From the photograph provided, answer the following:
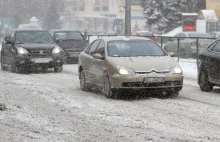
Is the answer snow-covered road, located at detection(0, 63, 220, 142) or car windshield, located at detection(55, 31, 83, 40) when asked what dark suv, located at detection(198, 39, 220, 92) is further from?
car windshield, located at detection(55, 31, 83, 40)

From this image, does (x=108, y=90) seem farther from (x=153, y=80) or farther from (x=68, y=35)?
(x=68, y=35)

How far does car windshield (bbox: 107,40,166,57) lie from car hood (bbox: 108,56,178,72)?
0.38m

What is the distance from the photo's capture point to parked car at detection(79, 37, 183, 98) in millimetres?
12695

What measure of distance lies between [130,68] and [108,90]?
2.35 ft

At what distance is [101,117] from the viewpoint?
33.5ft

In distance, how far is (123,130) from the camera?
8.85m

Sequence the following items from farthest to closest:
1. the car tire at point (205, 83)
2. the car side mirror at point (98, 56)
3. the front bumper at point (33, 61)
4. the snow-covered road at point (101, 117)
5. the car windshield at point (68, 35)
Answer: the car windshield at point (68, 35) → the front bumper at point (33, 61) → the car tire at point (205, 83) → the car side mirror at point (98, 56) → the snow-covered road at point (101, 117)

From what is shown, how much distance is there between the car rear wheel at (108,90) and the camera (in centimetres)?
1293

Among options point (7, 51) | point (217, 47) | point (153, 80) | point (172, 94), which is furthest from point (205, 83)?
point (7, 51)

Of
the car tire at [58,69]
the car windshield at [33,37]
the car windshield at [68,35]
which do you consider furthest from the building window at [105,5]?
the car tire at [58,69]

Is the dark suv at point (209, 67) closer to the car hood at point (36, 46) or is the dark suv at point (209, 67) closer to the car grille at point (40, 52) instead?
the car grille at point (40, 52)

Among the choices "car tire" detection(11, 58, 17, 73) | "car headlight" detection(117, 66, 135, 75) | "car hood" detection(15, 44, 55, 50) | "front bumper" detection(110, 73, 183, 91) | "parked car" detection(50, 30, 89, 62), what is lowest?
"parked car" detection(50, 30, 89, 62)

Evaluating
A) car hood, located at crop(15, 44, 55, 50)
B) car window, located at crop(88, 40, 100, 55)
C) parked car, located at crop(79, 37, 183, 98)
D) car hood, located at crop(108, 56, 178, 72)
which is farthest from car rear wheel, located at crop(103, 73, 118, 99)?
car hood, located at crop(15, 44, 55, 50)

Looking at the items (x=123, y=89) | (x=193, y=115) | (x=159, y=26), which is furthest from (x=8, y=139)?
(x=159, y=26)
